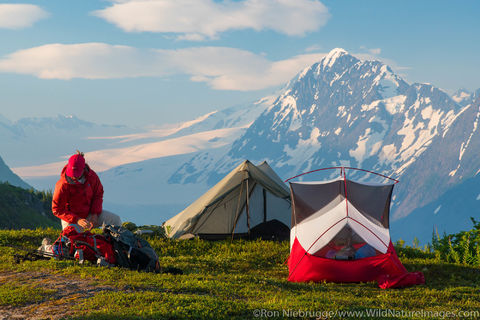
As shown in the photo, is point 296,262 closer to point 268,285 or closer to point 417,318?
point 268,285

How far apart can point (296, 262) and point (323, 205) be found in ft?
7.20

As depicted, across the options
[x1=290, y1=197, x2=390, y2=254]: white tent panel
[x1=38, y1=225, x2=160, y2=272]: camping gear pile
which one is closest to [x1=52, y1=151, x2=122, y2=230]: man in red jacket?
[x1=38, y1=225, x2=160, y2=272]: camping gear pile

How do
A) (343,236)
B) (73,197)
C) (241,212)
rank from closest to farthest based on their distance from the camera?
(73,197) → (343,236) → (241,212)

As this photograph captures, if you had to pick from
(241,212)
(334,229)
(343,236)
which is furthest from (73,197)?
(241,212)

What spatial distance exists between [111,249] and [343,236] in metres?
6.50

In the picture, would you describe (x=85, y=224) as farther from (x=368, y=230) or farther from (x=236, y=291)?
(x=368, y=230)

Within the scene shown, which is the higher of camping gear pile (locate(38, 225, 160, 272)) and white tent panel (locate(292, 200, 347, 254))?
white tent panel (locate(292, 200, 347, 254))

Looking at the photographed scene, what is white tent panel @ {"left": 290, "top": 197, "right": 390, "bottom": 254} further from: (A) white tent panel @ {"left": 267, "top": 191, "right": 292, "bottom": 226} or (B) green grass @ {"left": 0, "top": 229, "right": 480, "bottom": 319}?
(A) white tent panel @ {"left": 267, "top": 191, "right": 292, "bottom": 226}

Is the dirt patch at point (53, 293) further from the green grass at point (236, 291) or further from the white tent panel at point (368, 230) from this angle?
the white tent panel at point (368, 230)

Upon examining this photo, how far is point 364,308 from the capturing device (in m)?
8.87

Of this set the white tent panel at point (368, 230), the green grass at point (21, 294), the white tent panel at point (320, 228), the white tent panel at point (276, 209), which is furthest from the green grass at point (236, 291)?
the white tent panel at point (276, 209)

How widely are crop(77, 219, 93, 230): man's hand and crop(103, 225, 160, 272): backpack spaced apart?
109 cm

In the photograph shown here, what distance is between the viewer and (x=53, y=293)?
30.2 ft

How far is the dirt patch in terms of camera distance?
8.08 m
